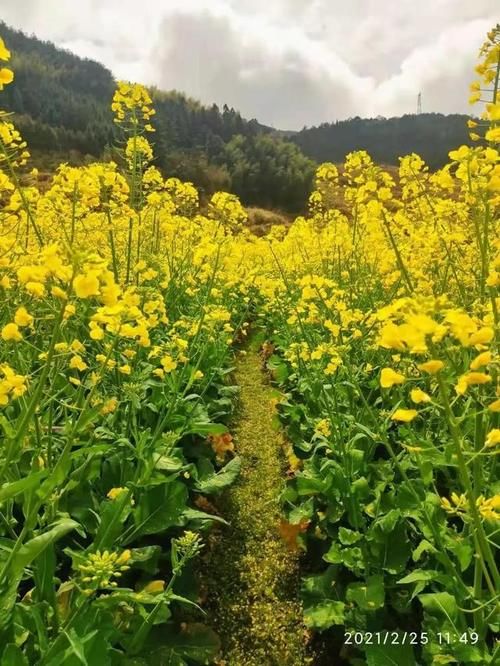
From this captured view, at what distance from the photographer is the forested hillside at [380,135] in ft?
333

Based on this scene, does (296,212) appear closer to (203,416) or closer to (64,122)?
(64,122)

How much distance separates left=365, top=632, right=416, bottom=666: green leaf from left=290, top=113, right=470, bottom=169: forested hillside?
98836 mm

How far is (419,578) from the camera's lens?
7.20 ft

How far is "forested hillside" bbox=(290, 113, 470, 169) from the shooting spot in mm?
101475

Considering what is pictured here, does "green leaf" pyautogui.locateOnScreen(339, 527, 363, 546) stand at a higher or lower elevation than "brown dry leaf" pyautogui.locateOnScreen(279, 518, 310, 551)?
higher

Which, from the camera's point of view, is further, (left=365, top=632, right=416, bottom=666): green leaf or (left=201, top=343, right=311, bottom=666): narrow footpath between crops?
(left=201, top=343, right=311, bottom=666): narrow footpath between crops

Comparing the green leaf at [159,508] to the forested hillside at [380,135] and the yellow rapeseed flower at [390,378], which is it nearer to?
the yellow rapeseed flower at [390,378]

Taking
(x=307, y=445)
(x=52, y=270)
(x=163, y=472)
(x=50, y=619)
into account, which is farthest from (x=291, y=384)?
(x=52, y=270)

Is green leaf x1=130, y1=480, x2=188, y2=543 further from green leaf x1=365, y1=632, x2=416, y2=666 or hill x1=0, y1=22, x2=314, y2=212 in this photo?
hill x1=0, y1=22, x2=314, y2=212

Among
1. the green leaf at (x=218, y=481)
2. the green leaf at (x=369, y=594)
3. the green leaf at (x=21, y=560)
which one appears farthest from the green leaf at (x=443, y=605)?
the green leaf at (x=218, y=481)

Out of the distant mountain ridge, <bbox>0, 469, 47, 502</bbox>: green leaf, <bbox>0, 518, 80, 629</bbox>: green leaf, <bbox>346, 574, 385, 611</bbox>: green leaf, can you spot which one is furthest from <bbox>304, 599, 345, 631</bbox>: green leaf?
the distant mountain ridge

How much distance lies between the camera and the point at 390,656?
6.75 feet

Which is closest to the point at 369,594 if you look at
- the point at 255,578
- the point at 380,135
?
the point at 255,578

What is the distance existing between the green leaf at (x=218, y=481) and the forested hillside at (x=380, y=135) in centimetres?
9735
